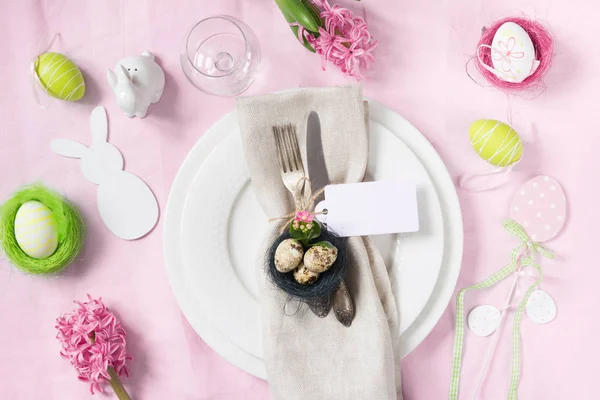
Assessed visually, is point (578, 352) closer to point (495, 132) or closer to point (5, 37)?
point (495, 132)

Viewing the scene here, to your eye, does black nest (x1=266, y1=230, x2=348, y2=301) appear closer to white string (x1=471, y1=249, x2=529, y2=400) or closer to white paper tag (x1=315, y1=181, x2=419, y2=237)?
white paper tag (x1=315, y1=181, x2=419, y2=237)

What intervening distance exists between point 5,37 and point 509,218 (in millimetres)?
867

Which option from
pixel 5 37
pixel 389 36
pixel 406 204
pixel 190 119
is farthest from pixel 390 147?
pixel 5 37

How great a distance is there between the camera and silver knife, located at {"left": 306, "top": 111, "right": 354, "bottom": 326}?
2.42 ft

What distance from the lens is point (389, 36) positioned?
2.81 ft

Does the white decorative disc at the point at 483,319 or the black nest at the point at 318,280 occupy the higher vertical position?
the black nest at the point at 318,280

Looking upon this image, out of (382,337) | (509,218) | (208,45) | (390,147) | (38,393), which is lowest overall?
(38,393)

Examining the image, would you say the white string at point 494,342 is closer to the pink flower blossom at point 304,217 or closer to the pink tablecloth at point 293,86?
the pink tablecloth at point 293,86

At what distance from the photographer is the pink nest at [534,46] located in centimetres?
80

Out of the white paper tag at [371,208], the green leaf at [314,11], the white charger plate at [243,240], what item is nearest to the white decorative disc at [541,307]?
the white charger plate at [243,240]

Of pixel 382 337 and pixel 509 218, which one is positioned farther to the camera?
pixel 509 218

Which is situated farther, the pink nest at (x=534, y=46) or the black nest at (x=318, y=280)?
the pink nest at (x=534, y=46)

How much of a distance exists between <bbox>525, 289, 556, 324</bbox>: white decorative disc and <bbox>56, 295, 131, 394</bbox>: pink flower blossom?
25.5 inches

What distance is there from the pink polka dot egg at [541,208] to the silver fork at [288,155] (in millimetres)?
367
